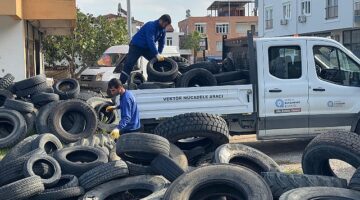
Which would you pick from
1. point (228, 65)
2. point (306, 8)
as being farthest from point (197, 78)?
point (306, 8)

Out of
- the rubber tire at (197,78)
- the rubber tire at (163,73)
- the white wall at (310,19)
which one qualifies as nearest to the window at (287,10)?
the white wall at (310,19)

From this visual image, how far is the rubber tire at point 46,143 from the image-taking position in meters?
8.55

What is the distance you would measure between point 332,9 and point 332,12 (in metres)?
0.29

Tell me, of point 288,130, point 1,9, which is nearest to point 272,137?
point 288,130

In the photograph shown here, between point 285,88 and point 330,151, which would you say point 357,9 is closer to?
point 285,88

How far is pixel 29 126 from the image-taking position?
11.5 metres

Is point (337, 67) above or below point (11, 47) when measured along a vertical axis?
below

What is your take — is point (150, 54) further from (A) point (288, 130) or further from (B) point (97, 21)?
(B) point (97, 21)

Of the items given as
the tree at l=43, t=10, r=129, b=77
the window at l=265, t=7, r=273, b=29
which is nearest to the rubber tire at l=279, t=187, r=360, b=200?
the tree at l=43, t=10, r=129, b=77

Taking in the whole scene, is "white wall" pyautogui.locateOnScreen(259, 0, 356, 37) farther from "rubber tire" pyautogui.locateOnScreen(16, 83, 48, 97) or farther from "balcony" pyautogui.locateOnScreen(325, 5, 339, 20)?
"rubber tire" pyautogui.locateOnScreen(16, 83, 48, 97)

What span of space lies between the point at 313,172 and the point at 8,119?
21.7 feet

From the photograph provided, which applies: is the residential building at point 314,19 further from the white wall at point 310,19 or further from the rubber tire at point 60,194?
the rubber tire at point 60,194

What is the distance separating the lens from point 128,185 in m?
6.70

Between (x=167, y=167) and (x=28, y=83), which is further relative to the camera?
(x=28, y=83)
